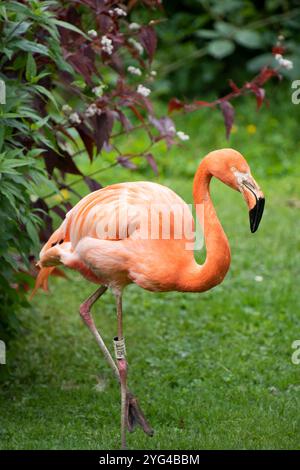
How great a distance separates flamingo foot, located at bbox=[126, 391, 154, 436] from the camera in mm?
4270

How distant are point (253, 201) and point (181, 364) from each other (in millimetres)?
1740

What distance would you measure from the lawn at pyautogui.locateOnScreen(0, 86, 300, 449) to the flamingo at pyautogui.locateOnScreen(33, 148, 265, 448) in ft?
1.20

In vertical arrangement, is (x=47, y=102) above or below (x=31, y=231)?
above

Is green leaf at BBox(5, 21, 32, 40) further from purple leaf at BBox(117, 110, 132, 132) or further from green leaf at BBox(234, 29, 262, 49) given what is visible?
green leaf at BBox(234, 29, 262, 49)

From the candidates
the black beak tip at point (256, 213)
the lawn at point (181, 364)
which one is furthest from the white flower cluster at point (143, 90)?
the lawn at point (181, 364)

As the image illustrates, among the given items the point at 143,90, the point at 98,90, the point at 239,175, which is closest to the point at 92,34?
the point at 98,90

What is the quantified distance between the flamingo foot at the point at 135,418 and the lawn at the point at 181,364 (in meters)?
0.05

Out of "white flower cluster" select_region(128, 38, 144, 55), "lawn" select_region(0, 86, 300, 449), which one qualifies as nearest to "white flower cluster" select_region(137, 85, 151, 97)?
"white flower cluster" select_region(128, 38, 144, 55)

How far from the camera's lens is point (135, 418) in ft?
Result: 14.1

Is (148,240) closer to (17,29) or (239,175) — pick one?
(239,175)

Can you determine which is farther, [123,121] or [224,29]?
[224,29]

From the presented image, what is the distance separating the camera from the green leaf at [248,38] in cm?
1041

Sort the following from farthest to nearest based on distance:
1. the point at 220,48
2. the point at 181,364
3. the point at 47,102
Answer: the point at 220,48 → the point at 181,364 → the point at 47,102
